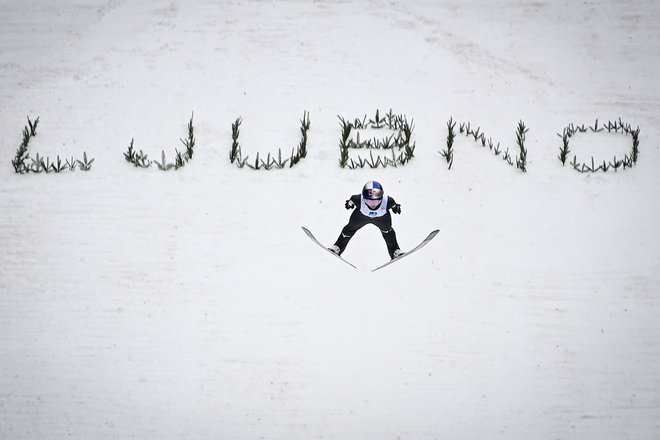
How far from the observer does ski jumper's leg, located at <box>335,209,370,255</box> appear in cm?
550

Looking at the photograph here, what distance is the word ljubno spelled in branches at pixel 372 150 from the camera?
6.65 m

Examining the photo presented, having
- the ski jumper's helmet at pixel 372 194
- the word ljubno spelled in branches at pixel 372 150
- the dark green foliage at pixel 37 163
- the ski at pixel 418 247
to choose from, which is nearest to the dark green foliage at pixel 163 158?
the word ljubno spelled in branches at pixel 372 150

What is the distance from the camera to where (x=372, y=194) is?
516 centimetres

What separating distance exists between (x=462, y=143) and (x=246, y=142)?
324 cm

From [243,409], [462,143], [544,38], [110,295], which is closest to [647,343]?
[462,143]

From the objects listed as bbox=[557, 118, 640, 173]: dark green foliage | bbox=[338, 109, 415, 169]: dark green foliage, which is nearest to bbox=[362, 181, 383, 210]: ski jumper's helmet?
bbox=[338, 109, 415, 169]: dark green foliage

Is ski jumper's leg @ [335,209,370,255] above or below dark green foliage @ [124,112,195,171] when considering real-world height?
below

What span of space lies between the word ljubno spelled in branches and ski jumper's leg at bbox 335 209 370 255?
130cm

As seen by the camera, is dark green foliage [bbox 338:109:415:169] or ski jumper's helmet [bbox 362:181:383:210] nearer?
ski jumper's helmet [bbox 362:181:383:210]

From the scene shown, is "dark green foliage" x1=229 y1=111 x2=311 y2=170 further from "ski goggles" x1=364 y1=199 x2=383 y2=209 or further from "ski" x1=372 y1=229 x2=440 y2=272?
"ski" x1=372 y1=229 x2=440 y2=272

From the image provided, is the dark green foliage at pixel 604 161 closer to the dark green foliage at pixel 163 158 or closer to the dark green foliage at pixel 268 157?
the dark green foliage at pixel 268 157

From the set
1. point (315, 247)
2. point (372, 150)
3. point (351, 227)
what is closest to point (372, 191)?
point (351, 227)

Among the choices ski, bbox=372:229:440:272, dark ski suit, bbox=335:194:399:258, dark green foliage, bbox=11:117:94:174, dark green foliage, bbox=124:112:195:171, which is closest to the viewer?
dark ski suit, bbox=335:194:399:258

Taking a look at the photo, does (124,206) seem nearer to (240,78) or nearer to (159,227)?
(159,227)
